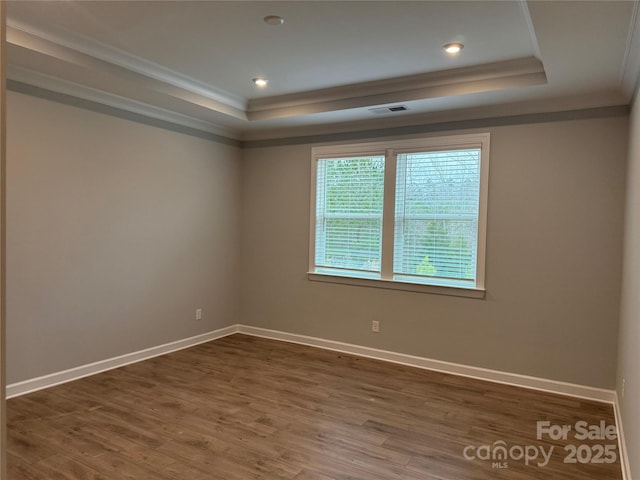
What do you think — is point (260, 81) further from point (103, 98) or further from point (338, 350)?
point (338, 350)

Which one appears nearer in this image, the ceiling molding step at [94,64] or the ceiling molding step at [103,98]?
the ceiling molding step at [94,64]

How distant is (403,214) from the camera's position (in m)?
4.58

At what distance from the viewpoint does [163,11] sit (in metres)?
2.70

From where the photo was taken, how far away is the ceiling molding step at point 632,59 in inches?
87.4

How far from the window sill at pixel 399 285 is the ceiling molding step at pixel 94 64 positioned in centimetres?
216

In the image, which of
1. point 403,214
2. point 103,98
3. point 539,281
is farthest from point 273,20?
point 539,281

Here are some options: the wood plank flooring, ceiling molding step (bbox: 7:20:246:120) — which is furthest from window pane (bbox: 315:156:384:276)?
ceiling molding step (bbox: 7:20:246:120)

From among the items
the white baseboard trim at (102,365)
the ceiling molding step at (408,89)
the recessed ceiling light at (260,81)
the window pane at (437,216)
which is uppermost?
the recessed ceiling light at (260,81)

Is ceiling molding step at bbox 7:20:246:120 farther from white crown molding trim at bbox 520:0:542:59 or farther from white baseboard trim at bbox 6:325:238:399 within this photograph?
white crown molding trim at bbox 520:0:542:59

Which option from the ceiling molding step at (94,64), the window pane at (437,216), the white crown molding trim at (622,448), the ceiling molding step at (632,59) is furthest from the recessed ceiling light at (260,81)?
the white crown molding trim at (622,448)

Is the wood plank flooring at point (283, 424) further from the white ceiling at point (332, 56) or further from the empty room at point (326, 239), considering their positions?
the white ceiling at point (332, 56)

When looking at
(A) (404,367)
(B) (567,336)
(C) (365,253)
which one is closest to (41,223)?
(C) (365,253)

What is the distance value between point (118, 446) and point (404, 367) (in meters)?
2.73

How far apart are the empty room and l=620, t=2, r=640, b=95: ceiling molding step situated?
2 centimetres
